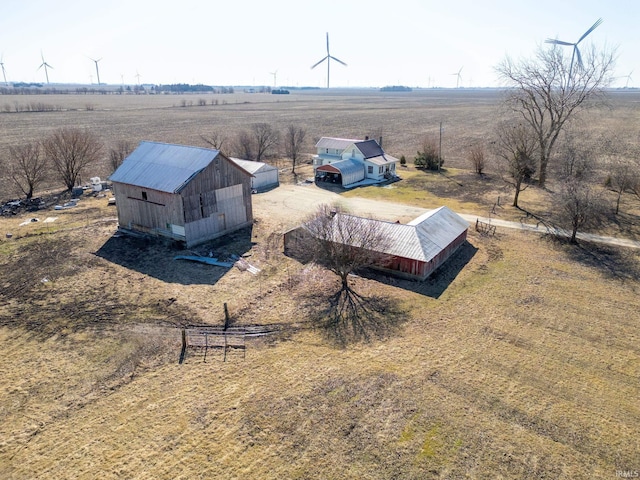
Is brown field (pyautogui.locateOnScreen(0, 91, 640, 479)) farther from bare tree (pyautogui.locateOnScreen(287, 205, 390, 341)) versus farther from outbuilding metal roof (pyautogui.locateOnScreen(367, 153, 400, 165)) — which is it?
outbuilding metal roof (pyautogui.locateOnScreen(367, 153, 400, 165))

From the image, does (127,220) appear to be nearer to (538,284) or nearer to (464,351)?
(464,351)

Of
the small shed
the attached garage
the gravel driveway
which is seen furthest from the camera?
the attached garage

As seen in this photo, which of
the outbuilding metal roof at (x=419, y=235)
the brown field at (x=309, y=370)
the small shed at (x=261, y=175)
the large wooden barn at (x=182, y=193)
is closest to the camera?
the brown field at (x=309, y=370)

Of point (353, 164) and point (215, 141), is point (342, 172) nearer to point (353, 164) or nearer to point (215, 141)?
point (353, 164)

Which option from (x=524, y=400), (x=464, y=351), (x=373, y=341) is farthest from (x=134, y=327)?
(x=524, y=400)

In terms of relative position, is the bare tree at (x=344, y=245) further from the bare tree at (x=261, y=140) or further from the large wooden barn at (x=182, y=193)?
the bare tree at (x=261, y=140)

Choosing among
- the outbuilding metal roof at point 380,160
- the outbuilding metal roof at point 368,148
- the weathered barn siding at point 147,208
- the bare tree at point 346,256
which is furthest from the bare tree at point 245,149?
the bare tree at point 346,256

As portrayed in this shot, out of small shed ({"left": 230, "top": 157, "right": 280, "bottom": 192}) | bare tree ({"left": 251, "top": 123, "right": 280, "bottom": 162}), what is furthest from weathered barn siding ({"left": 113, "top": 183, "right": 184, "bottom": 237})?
bare tree ({"left": 251, "top": 123, "right": 280, "bottom": 162})
